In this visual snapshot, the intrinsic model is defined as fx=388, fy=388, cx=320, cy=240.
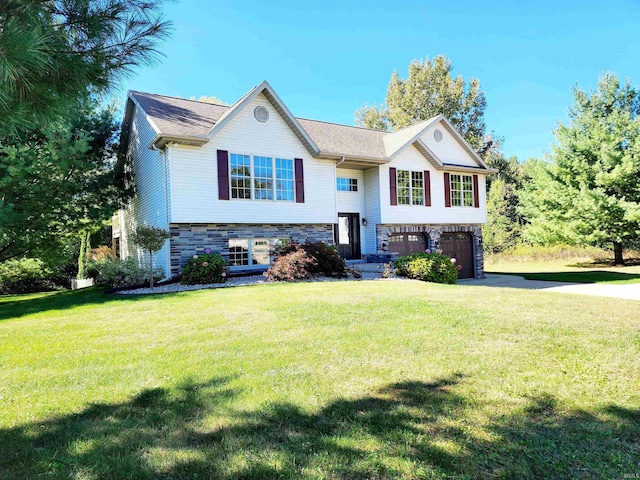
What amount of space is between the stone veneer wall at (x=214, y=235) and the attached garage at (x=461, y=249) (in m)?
7.61

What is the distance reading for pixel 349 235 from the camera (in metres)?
17.4

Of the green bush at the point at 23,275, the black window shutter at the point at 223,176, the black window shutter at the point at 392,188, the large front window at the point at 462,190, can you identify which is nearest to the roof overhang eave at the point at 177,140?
the black window shutter at the point at 223,176

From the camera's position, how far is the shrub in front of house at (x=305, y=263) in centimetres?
1158

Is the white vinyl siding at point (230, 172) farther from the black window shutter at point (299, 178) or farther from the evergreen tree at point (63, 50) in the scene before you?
the evergreen tree at point (63, 50)

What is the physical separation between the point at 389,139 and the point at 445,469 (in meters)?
18.2

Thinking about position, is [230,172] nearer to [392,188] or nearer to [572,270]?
[392,188]

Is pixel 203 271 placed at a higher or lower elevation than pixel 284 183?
lower

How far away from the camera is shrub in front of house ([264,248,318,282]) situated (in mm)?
11516

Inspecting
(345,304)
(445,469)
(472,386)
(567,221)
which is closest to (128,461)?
(445,469)

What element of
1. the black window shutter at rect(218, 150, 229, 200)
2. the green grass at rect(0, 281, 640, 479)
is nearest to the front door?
the black window shutter at rect(218, 150, 229, 200)

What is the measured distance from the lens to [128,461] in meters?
2.38

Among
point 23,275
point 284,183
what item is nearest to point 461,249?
point 284,183

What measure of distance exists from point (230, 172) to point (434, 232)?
1005 centimetres

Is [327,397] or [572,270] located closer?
[327,397]
